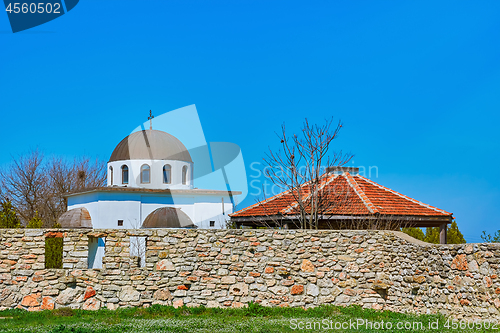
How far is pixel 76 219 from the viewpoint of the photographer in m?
30.2

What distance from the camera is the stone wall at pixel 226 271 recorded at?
355 inches

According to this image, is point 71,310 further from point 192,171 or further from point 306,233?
point 192,171

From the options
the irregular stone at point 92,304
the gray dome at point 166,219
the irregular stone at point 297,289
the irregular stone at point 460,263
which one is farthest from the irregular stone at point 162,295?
the gray dome at point 166,219

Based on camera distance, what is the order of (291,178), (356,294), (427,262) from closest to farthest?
(427,262) < (356,294) < (291,178)

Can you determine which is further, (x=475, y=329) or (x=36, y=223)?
(x=36, y=223)

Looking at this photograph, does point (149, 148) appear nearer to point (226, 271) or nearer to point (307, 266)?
point (226, 271)

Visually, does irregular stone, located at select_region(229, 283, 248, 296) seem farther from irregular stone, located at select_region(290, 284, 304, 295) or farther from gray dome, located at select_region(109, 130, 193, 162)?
gray dome, located at select_region(109, 130, 193, 162)

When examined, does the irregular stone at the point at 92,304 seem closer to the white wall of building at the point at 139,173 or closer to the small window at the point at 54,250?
the small window at the point at 54,250

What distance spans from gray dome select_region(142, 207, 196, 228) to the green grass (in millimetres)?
21088

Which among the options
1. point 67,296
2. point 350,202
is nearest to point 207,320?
point 67,296

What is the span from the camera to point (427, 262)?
28.8ft

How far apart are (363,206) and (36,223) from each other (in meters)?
12.4

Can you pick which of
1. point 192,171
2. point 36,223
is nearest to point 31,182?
point 192,171

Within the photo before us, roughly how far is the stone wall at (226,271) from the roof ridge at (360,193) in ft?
12.3
